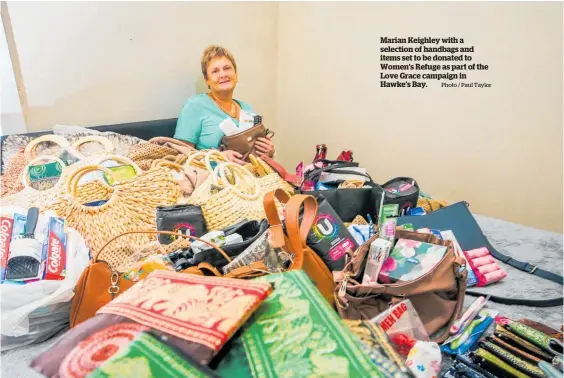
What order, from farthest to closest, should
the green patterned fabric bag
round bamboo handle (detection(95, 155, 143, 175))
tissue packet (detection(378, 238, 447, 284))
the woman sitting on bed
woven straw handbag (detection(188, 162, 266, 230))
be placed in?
the woman sitting on bed < round bamboo handle (detection(95, 155, 143, 175)) < woven straw handbag (detection(188, 162, 266, 230)) < tissue packet (detection(378, 238, 447, 284)) < the green patterned fabric bag

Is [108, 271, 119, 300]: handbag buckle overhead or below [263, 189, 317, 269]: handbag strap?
below

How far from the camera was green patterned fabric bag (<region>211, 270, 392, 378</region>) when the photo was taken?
0.69 metres

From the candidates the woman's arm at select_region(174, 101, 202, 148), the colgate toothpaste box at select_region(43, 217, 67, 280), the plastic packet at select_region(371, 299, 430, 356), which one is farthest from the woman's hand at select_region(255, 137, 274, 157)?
the plastic packet at select_region(371, 299, 430, 356)

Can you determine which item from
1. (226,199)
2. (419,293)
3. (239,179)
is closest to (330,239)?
(419,293)

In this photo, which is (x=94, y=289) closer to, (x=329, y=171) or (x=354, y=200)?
(x=354, y=200)

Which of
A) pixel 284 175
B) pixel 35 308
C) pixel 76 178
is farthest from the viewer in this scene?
pixel 284 175

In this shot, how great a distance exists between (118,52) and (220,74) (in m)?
0.50

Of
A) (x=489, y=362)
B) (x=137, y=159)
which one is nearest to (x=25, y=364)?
(x=137, y=159)

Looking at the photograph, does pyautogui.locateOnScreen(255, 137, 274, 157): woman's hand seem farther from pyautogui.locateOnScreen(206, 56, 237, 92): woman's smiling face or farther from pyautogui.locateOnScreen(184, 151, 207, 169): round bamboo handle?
pyautogui.locateOnScreen(184, 151, 207, 169): round bamboo handle

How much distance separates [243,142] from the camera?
219 centimetres

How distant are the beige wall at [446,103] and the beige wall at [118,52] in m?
0.49

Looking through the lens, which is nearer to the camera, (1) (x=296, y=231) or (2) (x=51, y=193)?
(1) (x=296, y=231)

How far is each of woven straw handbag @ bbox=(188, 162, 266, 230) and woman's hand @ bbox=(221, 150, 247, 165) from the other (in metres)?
0.35

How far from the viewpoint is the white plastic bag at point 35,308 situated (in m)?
1.05
